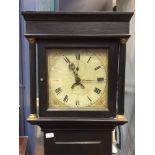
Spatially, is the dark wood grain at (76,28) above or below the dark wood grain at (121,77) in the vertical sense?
above

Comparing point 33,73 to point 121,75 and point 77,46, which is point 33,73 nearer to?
point 77,46

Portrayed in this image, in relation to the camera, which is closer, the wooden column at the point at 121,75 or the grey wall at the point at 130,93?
the wooden column at the point at 121,75

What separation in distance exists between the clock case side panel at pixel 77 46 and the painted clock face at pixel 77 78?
17mm

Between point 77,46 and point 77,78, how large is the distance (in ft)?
0.43

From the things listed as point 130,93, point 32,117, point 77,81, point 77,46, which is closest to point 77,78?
point 77,81

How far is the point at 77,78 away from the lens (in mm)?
1013

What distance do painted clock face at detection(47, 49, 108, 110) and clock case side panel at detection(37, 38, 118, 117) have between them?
2cm

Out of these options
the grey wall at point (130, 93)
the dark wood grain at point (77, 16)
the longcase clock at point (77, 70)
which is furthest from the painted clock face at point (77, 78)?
the grey wall at point (130, 93)

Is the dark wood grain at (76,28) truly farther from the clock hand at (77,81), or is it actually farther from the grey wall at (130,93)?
the grey wall at (130,93)

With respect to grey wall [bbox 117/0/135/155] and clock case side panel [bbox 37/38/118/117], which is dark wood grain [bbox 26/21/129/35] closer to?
clock case side panel [bbox 37/38/118/117]

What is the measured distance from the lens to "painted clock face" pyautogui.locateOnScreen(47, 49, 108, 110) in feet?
3.31

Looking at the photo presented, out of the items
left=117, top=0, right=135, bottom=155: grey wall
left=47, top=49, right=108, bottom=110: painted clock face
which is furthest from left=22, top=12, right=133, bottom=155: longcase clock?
left=117, top=0, right=135, bottom=155: grey wall

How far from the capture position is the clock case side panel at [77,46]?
39.2 inches
